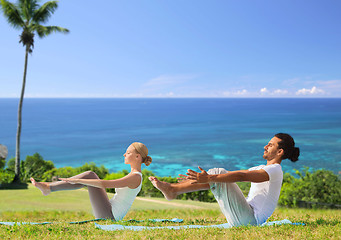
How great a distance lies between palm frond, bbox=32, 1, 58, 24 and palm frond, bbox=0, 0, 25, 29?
89 cm

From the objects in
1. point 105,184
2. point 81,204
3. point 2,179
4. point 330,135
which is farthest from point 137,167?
point 330,135

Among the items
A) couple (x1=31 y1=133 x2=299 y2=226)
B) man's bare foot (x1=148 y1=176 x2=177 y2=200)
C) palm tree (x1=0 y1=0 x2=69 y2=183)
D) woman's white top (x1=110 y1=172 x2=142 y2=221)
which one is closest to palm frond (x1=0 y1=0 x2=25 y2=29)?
palm tree (x1=0 y1=0 x2=69 y2=183)

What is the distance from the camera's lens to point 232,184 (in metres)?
4.14

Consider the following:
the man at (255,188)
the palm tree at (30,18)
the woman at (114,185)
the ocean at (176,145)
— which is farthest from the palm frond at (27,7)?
the ocean at (176,145)

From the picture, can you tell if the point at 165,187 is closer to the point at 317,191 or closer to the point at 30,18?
the point at 317,191

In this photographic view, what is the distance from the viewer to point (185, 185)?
4.53 m

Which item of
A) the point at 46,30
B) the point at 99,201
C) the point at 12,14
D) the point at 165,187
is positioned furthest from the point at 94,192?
the point at 12,14

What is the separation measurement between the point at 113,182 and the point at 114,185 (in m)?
0.05

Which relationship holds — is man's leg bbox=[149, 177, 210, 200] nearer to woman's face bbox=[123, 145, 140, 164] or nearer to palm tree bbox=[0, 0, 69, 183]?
woman's face bbox=[123, 145, 140, 164]

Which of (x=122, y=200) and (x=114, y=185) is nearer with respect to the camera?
(x=114, y=185)

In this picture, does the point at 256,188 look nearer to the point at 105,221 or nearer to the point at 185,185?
the point at 185,185

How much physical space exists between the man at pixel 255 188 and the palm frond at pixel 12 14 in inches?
765

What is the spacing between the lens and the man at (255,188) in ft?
13.6

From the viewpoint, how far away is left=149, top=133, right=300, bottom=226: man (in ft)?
13.6
